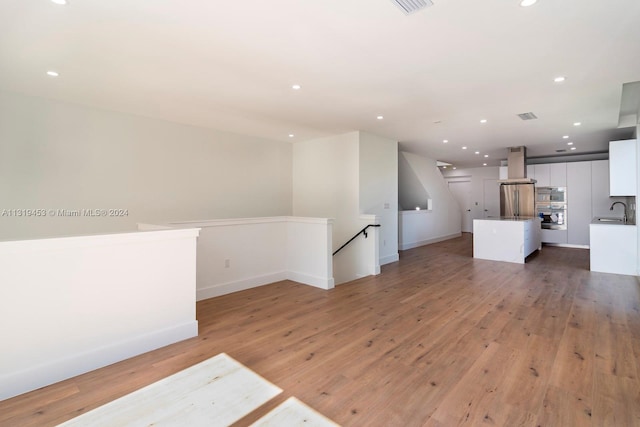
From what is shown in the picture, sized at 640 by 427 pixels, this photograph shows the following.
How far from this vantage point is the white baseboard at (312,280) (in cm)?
480

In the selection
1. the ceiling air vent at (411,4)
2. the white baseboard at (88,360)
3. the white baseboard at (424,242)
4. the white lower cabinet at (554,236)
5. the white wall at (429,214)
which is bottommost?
the white baseboard at (88,360)

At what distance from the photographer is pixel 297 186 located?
7.07 meters

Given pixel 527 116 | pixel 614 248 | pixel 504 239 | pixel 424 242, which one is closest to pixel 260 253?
pixel 527 116

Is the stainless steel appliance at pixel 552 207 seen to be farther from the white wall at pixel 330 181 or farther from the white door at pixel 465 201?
the white wall at pixel 330 181

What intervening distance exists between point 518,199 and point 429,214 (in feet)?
7.82

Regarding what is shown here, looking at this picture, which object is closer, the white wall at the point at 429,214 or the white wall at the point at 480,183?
the white wall at the point at 429,214

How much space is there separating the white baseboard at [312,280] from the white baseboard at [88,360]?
7.01 ft

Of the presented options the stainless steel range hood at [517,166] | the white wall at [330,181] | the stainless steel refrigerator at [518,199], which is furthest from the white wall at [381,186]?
the stainless steel refrigerator at [518,199]

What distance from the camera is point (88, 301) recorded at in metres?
2.52

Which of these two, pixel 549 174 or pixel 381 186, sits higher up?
pixel 549 174

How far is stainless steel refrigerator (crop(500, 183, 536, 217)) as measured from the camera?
318 inches

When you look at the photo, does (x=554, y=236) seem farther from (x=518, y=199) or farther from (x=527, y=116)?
(x=527, y=116)

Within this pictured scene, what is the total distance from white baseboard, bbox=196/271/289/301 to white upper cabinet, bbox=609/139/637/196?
6.76m

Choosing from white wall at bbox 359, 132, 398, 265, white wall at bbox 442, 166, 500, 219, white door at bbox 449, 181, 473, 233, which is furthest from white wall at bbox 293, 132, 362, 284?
white wall at bbox 442, 166, 500, 219
